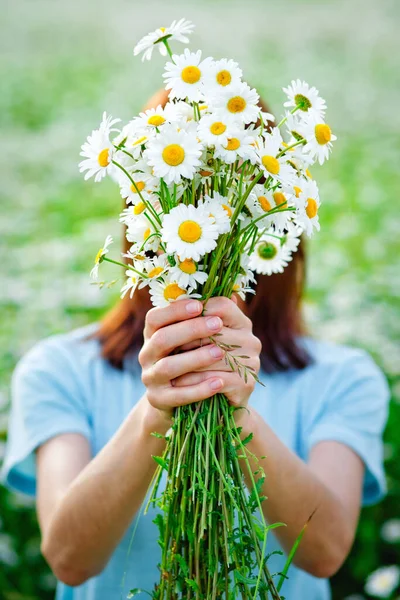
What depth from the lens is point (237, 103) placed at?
0.56m

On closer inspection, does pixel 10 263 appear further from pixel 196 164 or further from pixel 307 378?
pixel 196 164

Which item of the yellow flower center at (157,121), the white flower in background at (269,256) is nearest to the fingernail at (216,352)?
the white flower in background at (269,256)

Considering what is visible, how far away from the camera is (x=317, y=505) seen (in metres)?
0.89

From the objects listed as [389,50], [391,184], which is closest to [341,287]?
[391,184]

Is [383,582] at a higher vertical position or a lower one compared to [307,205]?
lower

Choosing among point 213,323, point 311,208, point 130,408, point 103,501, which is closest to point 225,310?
point 213,323

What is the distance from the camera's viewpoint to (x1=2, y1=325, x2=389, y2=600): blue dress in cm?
106

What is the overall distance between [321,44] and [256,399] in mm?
3470

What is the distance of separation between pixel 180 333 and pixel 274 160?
0.18 metres

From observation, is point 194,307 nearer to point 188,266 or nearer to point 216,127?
point 188,266

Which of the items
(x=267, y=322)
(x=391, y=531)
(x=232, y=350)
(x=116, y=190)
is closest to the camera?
(x=232, y=350)

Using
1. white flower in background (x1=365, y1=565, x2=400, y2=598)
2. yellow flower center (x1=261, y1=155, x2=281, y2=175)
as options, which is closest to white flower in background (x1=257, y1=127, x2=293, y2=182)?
yellow flower center (x1=261, y1=155, x2=281, y2=175)

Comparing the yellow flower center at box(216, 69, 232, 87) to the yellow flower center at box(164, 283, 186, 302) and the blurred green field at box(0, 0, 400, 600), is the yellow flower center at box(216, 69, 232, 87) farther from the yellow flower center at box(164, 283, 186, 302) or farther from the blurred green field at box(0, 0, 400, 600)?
the blurred green field at box(0, 0, 400, 600)

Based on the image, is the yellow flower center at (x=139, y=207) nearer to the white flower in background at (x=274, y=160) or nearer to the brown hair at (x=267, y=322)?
the white flower in background at (x=274, y=160)
